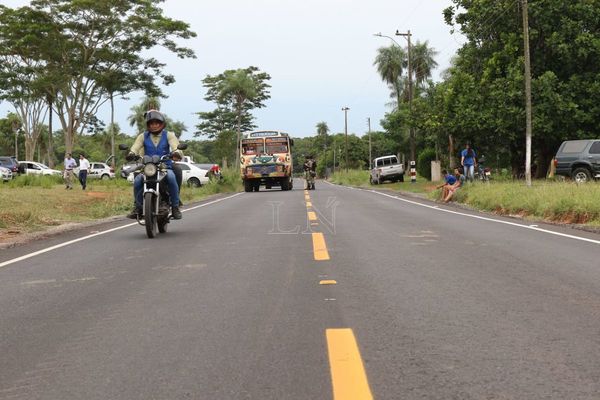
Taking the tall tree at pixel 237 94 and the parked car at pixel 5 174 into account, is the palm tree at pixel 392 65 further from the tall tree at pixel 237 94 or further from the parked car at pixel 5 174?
the parked car at pixel 5 174

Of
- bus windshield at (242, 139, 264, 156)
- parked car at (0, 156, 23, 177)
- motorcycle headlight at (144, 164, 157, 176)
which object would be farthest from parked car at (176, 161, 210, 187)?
motorcycle headlight at (144, 164, 157, 176)

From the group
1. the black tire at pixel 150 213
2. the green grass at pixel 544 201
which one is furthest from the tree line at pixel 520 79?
the black tire at pixel 150 213

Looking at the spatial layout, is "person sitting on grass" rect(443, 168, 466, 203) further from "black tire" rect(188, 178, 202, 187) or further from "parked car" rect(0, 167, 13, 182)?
"parked car" rect(0, 167, 13, 182)

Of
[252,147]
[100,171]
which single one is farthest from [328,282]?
[100,171]

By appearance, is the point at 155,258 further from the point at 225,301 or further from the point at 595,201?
the point at 595,201

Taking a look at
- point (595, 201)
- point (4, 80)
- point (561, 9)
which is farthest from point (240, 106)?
point (595, 201)

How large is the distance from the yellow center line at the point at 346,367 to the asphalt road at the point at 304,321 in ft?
0.05

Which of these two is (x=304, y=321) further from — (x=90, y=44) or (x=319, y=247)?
(x=90, y=44)

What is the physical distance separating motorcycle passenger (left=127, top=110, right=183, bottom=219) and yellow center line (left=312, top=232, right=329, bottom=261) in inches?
93.1

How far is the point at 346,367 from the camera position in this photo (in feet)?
12.0

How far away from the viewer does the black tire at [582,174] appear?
22.7 m

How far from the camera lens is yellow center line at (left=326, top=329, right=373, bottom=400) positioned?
3.28 m

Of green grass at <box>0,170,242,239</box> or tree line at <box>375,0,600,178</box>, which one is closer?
green grass at <box>0,170,242,239</box>

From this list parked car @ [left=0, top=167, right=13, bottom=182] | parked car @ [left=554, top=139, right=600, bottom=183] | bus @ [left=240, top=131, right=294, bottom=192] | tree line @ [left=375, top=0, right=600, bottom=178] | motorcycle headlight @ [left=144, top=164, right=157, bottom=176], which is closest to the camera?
motorcycle headlight @ [left=144, top=164, right=157, bottom=176]
